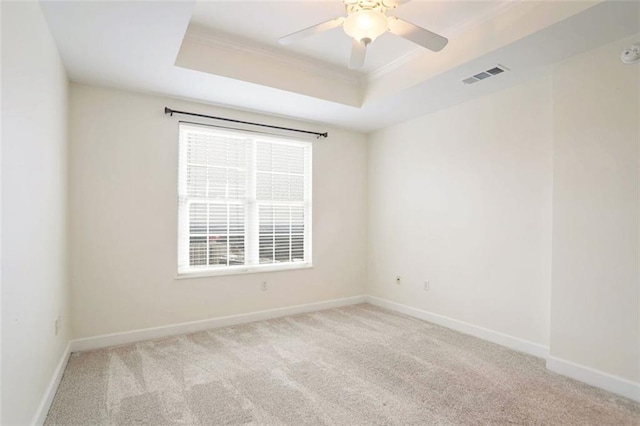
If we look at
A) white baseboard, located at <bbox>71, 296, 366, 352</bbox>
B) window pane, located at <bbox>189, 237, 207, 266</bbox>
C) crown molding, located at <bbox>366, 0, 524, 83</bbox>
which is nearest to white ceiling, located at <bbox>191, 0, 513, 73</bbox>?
crown molding, located at <bbox>366, 0, 524, 83</bbox>

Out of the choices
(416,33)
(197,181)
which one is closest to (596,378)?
(416,33)

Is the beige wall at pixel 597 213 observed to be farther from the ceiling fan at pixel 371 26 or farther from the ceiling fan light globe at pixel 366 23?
the ceiling fan light globe at pixel 366 23

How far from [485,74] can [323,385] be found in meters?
2.95

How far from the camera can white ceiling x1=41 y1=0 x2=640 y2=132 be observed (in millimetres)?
2270

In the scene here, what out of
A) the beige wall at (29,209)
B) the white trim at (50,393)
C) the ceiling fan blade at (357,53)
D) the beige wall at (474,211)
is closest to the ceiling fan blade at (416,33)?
the ceiling fan blade at (357,53)

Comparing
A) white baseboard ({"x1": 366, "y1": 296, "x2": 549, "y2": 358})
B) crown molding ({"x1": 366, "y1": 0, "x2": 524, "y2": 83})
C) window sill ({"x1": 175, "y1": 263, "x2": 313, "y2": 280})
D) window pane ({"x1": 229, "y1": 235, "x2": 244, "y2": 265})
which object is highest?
crown molding ({"x1": 366, "y1": 0, "x2": 524, "y2": 83})

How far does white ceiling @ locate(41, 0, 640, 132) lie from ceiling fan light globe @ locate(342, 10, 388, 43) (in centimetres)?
52

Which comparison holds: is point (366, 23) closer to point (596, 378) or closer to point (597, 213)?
point (597, 213)

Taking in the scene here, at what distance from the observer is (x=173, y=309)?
3.66 metres

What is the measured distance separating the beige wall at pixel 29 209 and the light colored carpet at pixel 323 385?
1.52 feet

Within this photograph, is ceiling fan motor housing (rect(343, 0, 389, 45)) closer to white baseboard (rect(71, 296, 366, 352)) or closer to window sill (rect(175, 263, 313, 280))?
window sill (rect(175, 263, 313, 280))

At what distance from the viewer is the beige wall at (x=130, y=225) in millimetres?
3250

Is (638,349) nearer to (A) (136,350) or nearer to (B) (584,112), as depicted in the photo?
(B) (584,112)

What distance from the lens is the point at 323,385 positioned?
8.37 feet
